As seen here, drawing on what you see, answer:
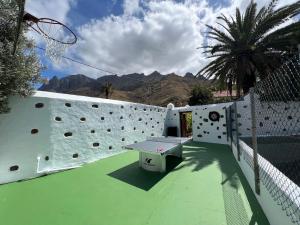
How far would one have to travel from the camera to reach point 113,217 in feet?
9.27

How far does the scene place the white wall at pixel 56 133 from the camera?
438cm

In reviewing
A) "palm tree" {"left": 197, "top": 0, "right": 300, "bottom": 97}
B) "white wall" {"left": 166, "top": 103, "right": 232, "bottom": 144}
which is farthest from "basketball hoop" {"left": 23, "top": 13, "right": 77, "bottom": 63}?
"white wall" {"left": 166, "top": 103, "right": 232, "bottom": 144}

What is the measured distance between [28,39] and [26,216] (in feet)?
13.9

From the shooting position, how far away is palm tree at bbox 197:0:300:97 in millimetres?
6957

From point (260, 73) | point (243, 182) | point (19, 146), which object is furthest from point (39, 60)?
point (260, 73)

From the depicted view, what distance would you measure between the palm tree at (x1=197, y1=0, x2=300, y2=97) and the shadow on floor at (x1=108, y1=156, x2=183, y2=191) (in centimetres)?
579

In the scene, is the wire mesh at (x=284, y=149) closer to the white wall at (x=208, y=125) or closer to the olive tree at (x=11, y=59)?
the white wall at (x=208, y=125)

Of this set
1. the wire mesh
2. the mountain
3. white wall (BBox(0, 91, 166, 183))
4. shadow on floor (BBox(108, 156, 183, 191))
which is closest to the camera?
the wire mesh

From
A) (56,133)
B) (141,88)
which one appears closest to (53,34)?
(56,133)

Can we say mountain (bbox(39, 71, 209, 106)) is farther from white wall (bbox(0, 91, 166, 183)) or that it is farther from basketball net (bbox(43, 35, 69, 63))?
basketball net (bbox(43, 35, 69, 63))

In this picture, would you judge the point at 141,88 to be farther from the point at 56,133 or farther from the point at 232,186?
the point at 232,186

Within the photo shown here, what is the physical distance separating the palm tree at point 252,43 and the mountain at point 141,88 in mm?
→ 18779

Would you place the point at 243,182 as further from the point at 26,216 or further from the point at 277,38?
the point at 277,38

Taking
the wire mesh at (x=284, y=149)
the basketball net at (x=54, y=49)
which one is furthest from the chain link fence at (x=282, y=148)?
the basketball net at (x=54, y=49)
